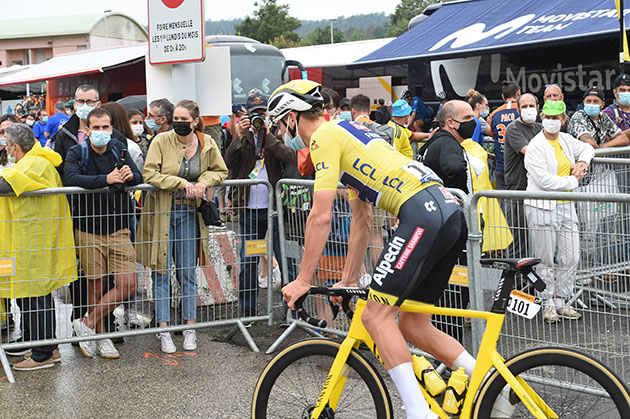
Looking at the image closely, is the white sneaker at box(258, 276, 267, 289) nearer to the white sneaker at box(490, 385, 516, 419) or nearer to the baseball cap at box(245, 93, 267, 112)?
the baseball cap at box(245, 93, 267, 112)

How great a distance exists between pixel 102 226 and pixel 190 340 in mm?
1209

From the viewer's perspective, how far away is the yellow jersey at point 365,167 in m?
3.88

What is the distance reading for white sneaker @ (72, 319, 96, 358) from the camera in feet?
21.1

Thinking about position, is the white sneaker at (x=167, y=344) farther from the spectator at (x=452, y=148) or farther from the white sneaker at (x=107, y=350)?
the spectator at (x=452, y=148)

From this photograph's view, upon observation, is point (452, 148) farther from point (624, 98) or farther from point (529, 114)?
point (624, 98)

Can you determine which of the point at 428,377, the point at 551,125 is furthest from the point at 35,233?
the point at 551,125

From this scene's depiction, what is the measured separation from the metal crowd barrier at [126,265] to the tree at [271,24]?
292 ft

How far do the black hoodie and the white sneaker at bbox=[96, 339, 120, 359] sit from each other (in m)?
2.95

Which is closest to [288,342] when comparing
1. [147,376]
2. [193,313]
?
[193,313]

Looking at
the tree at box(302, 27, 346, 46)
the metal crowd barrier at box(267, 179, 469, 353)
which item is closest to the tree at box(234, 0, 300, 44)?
the tree at box(302, 27, 346, 46)

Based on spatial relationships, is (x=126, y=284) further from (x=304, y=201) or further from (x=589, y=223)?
(x=589, y=223)

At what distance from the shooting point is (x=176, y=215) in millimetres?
6613

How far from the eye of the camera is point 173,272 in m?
6.79

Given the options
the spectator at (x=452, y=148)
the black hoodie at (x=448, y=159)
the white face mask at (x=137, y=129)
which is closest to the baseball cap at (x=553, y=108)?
the spectator at (x=452, y=148)
